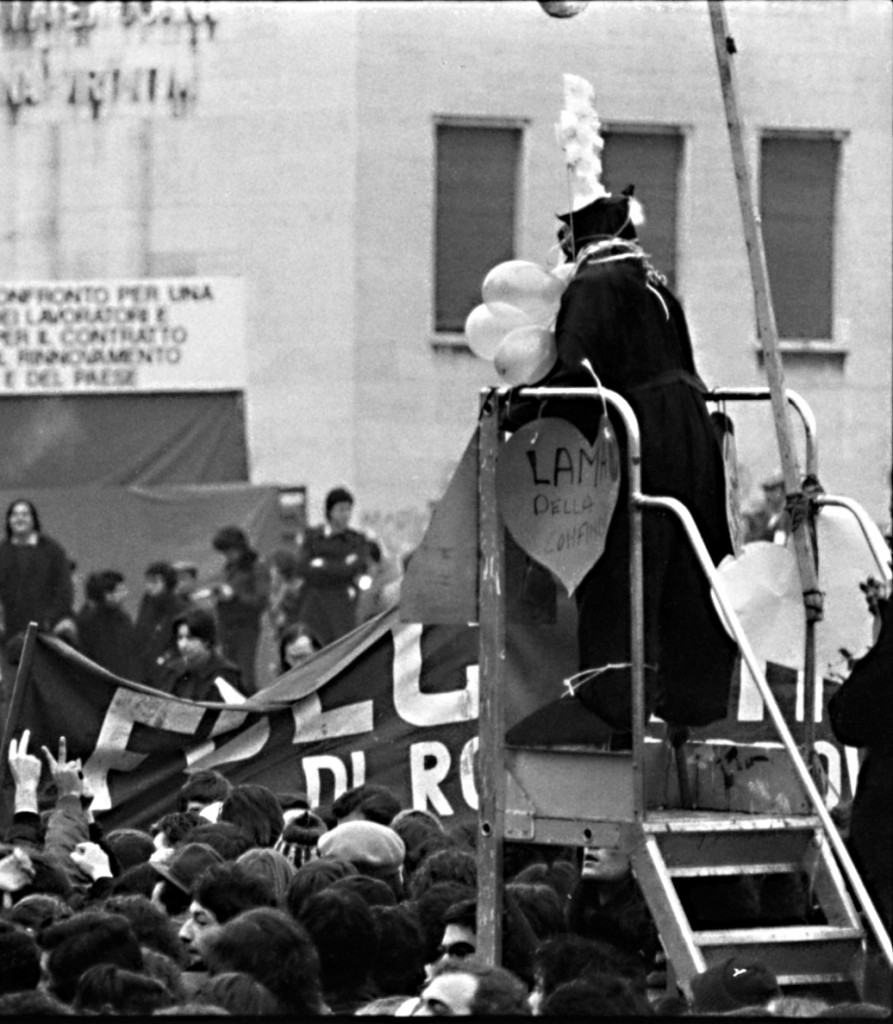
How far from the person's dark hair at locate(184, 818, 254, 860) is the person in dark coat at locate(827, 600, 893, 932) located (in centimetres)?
189

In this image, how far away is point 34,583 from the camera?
59.5ft

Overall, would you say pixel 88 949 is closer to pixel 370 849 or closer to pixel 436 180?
pixel 370 849

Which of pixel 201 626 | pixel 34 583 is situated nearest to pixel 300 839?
pixel 201 626

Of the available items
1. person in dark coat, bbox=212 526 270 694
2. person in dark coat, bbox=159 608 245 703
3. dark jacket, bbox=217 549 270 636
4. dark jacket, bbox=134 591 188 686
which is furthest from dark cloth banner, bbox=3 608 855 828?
dark jacket, bbox=217 549 270 636

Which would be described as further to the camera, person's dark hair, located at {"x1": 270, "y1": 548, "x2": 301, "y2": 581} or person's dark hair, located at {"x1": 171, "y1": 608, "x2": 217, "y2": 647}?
person's dark hair, located at {"x1": 270, "y1": 548, "x2": 301, "y2": 581}

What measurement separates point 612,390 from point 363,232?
15.8m

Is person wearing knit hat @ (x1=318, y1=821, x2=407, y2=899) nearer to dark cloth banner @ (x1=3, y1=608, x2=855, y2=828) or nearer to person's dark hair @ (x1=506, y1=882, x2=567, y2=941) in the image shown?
person's dark hair @ (x1=506, y1=882, x2=567, y2=941)

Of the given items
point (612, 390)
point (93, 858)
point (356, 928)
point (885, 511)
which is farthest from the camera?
→ point (885, 511)

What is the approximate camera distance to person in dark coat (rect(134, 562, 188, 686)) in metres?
17.0

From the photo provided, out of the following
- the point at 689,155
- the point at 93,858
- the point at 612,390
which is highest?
the point at 689,155

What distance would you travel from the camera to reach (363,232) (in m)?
22.3

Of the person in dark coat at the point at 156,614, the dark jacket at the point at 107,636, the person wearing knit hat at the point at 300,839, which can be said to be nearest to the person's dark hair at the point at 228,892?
the person wearing knit hat at the point at 300,839

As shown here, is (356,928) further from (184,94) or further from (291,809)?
(184,94)

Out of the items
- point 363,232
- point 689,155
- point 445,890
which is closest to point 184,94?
point 363,232
